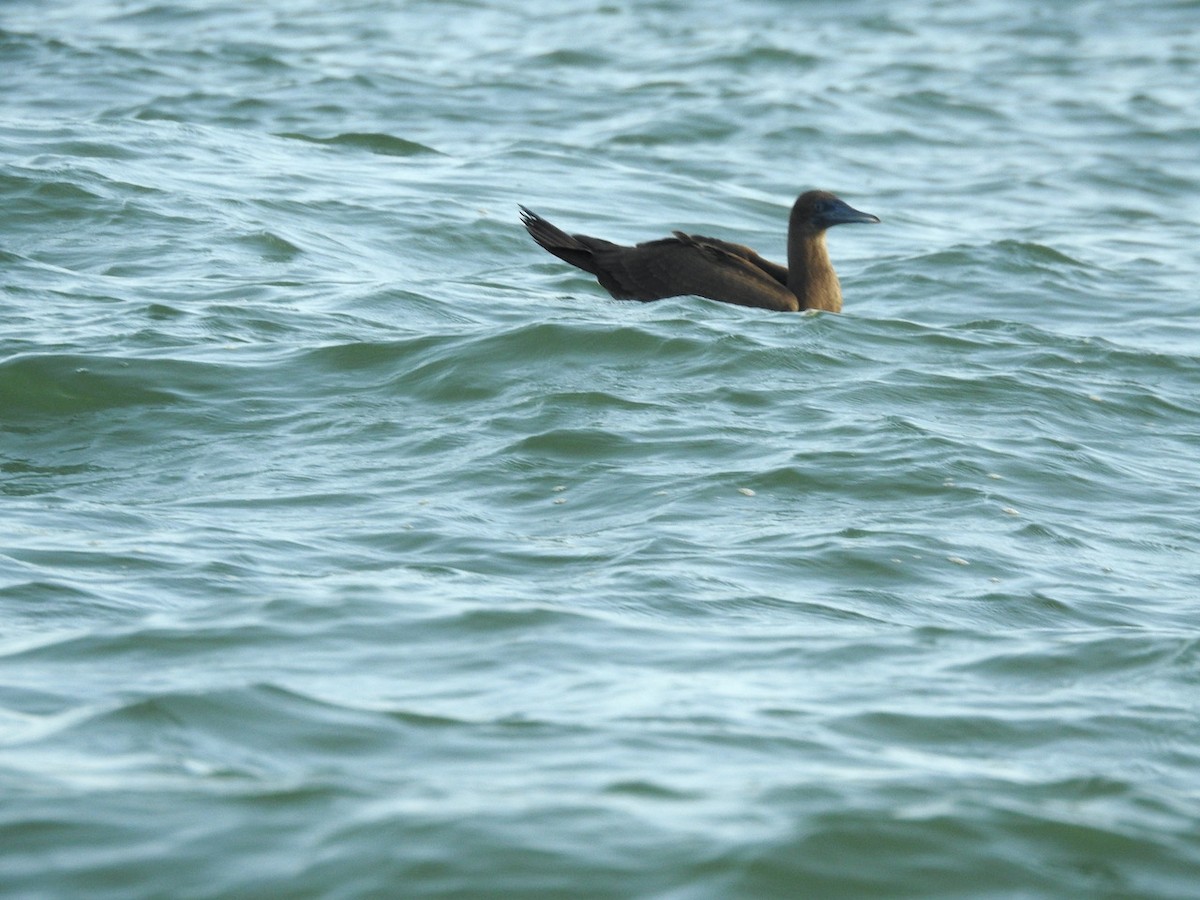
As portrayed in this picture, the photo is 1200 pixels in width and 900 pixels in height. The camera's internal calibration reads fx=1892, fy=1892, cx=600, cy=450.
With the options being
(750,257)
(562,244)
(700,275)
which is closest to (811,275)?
(750,257)

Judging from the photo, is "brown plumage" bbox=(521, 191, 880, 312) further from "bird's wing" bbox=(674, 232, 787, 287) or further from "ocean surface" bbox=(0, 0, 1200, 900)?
"ocean surface" bbox=(0, 0, 1200, 900)

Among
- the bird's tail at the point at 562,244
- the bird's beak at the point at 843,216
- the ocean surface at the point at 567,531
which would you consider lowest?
the ocean surface at the point at 567,531

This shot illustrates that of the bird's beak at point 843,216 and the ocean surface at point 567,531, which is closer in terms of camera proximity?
A: the ocean surface at point 567,531

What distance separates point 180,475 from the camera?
7.03 meters

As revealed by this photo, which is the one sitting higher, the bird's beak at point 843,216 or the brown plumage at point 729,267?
the bird's beak at point 843,216

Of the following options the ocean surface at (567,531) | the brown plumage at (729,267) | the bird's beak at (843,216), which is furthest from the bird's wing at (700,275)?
the bird's beak at (843,216)

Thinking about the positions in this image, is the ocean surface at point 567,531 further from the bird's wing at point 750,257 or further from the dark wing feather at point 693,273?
the bird's wing at point 750,257

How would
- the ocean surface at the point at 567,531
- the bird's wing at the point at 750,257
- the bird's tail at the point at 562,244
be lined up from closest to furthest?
the ocean surface at the point at 567,531, the bird's wing at the point at 750,257, the bird's tail at the point at 562,244

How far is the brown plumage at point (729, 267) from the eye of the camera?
33.2 ft

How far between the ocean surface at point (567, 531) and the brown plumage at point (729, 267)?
0.23 metres

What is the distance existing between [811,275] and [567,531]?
13.4 ft

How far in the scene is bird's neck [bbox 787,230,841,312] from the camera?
33.4 feet

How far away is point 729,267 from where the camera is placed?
10156 millimetres

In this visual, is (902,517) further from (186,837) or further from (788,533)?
(186,837)
